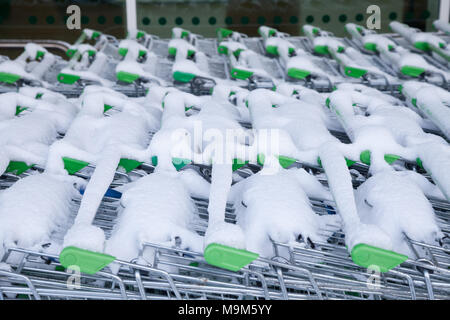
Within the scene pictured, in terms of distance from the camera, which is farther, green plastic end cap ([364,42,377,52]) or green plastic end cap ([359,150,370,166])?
green plastic end cap ([364,42,377,52])

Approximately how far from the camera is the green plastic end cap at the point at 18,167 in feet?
5.66

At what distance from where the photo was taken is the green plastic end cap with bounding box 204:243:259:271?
1.18 metres

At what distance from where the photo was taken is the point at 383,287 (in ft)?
4.22

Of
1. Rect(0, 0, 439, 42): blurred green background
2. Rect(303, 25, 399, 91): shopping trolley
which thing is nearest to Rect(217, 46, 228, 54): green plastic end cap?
Rect(303, 25, 399, 91): shopping trolley

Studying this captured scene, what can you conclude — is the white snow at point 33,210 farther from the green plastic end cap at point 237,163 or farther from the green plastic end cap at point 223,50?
the green plastic end cap at point 223,50

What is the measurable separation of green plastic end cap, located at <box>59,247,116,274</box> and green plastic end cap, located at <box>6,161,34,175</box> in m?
0.61

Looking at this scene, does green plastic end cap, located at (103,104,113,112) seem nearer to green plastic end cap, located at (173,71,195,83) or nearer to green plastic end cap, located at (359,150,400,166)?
green plastic end cap, located at (173,71,195,83)

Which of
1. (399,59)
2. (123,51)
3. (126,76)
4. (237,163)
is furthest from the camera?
(123,51)

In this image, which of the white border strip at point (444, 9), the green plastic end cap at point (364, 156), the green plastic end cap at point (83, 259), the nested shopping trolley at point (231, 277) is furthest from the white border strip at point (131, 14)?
the green plastic end cap at point (83, 259)

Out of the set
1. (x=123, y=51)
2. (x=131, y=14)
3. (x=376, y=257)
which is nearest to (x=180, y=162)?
(x=376, y=257)

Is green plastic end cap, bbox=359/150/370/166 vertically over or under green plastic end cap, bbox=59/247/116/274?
over

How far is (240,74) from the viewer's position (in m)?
2.70

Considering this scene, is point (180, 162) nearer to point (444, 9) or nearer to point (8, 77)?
point (8, 77)

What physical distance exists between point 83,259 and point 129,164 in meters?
0.57
